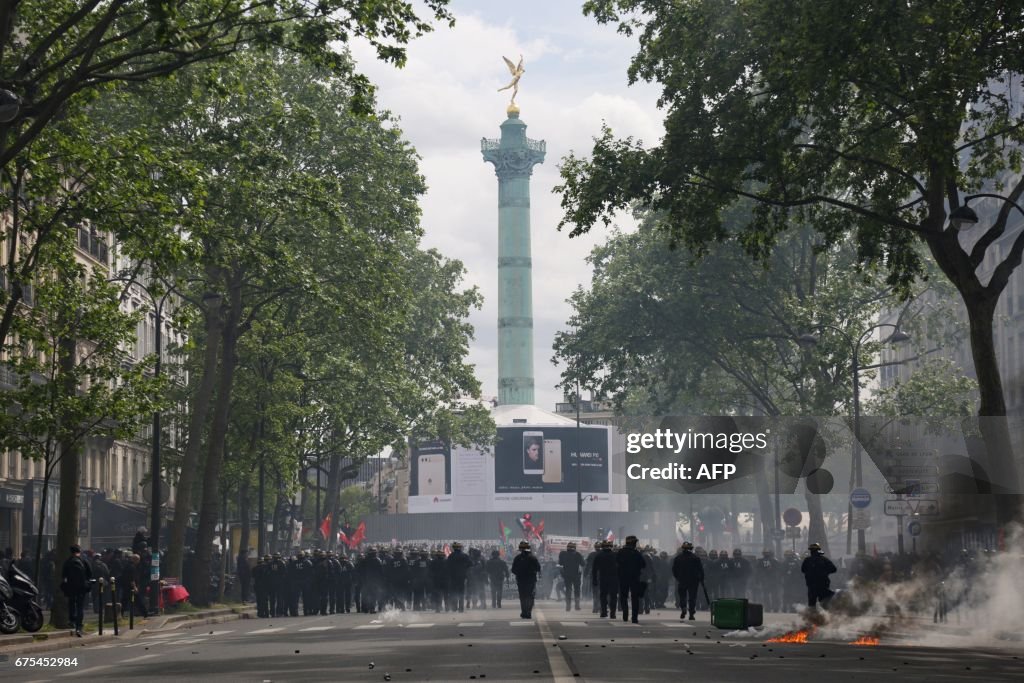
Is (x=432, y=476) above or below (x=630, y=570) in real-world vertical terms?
above

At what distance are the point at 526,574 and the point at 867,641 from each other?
426 inches

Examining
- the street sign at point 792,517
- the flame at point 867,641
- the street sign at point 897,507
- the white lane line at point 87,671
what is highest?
the street sign at point 792,517

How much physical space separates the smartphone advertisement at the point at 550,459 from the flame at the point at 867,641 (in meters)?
108

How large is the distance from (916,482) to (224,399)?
18.8 m

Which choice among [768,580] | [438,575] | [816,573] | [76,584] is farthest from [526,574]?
[768,580]

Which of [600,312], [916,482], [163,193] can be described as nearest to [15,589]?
[163,193]

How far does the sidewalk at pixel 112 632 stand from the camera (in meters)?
27.3

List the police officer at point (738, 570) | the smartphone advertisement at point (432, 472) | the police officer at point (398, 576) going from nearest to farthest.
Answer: the police officer at point (398, 576) < the police officer at point (738, 570) < the smartphone advertisement at point (432, 472)

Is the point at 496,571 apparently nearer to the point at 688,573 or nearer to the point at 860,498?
the point at 860,498

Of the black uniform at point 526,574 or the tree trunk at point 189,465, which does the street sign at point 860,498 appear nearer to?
the black uniform at point 526,574

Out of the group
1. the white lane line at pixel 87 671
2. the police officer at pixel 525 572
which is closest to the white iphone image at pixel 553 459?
the police officer at pixel 525 572

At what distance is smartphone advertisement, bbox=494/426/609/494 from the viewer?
13650 centimetres

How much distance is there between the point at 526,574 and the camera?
36.8m

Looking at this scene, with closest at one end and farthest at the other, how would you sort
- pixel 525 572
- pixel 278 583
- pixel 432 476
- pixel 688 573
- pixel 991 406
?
1. pixel 991 406
2. pixel 525 572
3. pixel 688 573
4. pixel 278 583
5. pixel 432 476
